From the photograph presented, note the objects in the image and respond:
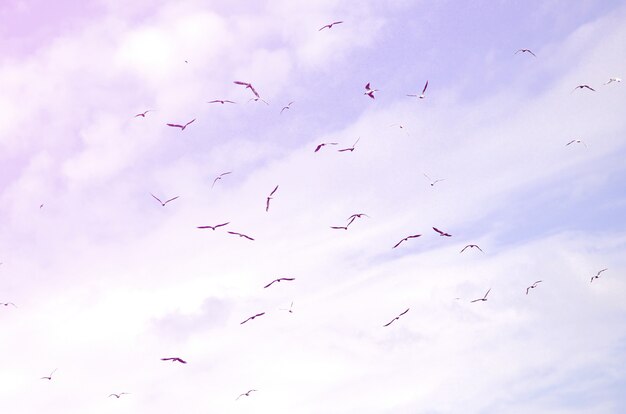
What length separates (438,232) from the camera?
2616 centimetres

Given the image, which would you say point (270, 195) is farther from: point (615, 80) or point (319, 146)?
point (615, 80)

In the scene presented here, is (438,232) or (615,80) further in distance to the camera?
(615,80)

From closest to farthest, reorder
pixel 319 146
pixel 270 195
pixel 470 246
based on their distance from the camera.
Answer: pixel 319 146 < pixel 270 195 < pixel 470 246

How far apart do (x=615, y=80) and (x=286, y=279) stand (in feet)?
96.3

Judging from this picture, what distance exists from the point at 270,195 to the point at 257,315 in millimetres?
8351

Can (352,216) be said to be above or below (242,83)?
below

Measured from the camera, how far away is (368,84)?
91.4 feet

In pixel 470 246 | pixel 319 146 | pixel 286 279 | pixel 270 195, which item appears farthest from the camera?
pixel 470 246

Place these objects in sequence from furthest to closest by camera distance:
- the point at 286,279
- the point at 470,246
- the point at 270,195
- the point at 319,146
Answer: the point at 470,246, the point at 286,279, the point at 270,195, the point at 319,146

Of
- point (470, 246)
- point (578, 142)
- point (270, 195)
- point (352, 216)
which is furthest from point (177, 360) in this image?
point (578, 142)

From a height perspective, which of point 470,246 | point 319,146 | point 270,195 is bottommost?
point 470,246

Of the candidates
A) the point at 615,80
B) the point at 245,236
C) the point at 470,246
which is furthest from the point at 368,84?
the point at 615,80

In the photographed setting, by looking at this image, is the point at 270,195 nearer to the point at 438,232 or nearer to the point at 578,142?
the point at 438,232

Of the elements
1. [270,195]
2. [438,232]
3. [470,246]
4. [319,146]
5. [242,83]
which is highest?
[242,83]
